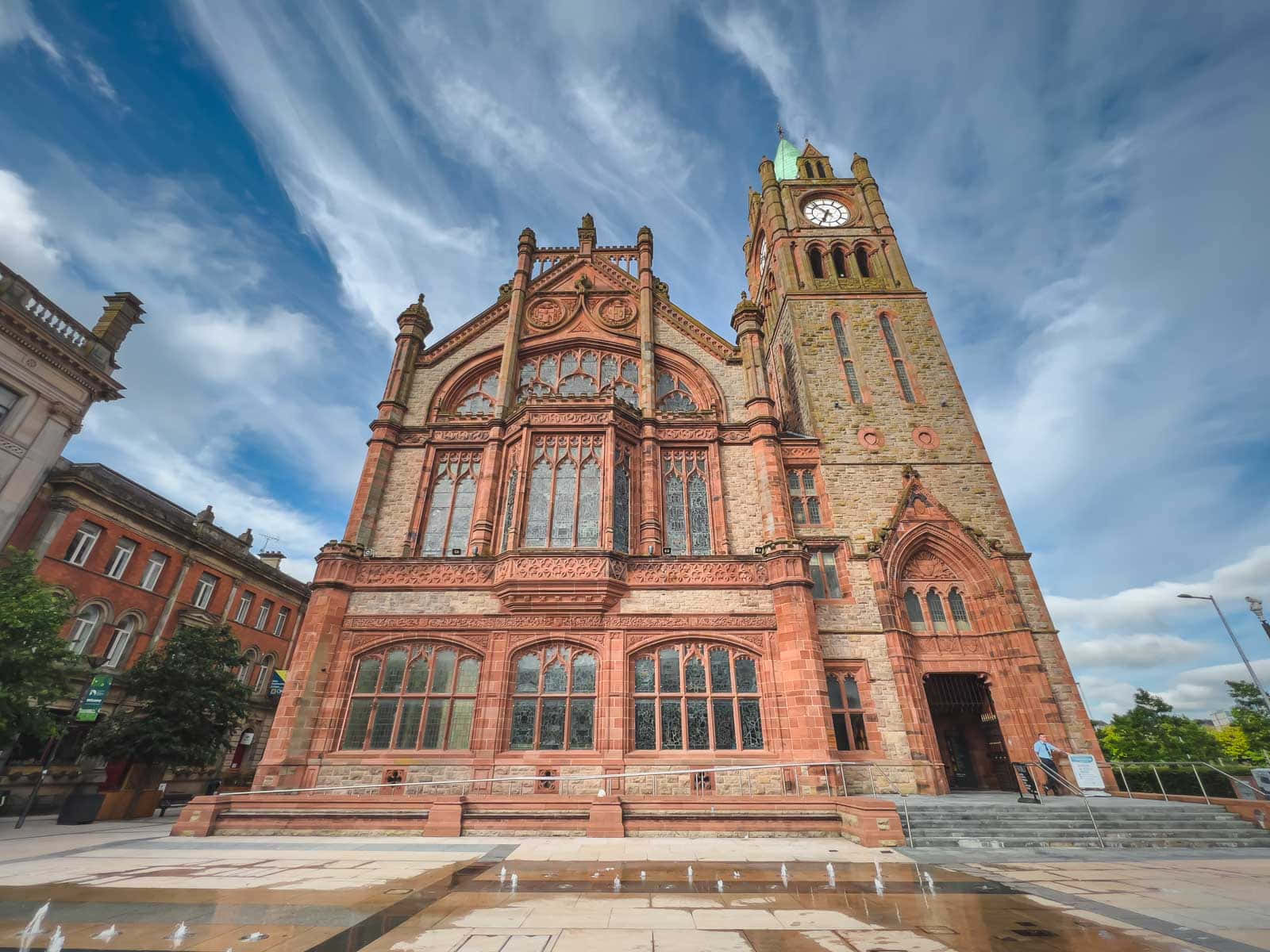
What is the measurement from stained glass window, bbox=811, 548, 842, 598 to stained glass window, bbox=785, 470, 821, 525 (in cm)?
138

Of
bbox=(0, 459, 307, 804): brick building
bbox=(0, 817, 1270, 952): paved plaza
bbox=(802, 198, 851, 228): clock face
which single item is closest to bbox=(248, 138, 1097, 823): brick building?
bbox=(0, 817, 1270, 952): paved plaza

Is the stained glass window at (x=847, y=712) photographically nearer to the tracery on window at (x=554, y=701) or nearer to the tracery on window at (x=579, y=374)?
the tracery on window at (x=554, y=701)

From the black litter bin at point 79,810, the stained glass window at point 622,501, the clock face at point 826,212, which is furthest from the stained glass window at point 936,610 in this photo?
the black litter bin at point 79,810

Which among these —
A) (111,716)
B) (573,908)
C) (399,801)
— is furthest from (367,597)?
(573,908)

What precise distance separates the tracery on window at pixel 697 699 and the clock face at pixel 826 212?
27.5 meters

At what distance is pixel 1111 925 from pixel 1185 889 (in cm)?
317

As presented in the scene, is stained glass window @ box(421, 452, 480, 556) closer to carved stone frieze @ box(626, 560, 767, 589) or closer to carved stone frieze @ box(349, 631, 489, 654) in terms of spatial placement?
carved stone frieze @ box(349, 631, 489, 654)

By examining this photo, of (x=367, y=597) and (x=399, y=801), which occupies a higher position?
(x=367, y=597)

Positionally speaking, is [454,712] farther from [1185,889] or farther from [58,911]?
[1185,889]

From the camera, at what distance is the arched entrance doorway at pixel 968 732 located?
20375mm

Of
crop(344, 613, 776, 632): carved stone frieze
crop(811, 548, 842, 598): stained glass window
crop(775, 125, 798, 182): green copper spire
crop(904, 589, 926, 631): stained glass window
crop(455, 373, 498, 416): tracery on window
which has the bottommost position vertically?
crop(344, 613, 776, 632): carved stone frieze

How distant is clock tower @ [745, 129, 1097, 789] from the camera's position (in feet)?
60.5

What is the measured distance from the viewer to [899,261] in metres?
29.9

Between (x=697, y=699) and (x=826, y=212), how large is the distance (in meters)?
30.0
